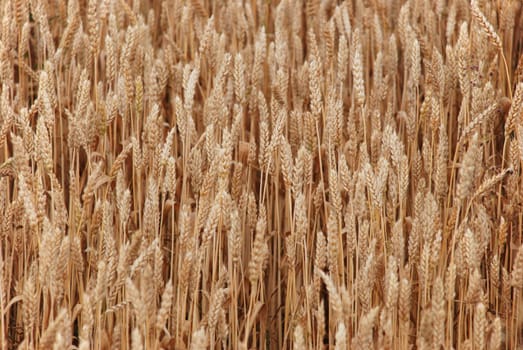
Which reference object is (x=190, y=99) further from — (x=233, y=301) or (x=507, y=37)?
(x=507, y=37)

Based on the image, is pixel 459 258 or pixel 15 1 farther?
pixel 15 1

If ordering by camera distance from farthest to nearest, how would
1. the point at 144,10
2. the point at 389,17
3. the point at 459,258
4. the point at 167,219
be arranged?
the point at 144,10
the point at 389,17
the point at 167,219
the point at 459,258

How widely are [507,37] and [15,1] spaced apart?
147cm

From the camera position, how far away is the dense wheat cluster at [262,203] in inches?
61.4

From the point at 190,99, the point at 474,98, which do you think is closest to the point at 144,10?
the point at 190,99

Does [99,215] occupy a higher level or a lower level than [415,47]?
lower

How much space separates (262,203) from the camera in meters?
1.85

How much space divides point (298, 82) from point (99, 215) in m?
0.79

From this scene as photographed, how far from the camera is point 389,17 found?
2.87 metres

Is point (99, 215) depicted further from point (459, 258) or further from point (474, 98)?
point (474, 98)

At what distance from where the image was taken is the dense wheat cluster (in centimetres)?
156

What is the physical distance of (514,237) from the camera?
1.92 m

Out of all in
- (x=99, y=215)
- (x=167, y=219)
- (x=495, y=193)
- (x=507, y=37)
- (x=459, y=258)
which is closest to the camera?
(x=459, y=258)

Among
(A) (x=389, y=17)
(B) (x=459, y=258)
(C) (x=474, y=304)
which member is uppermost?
(A) (x=389, y=17)
